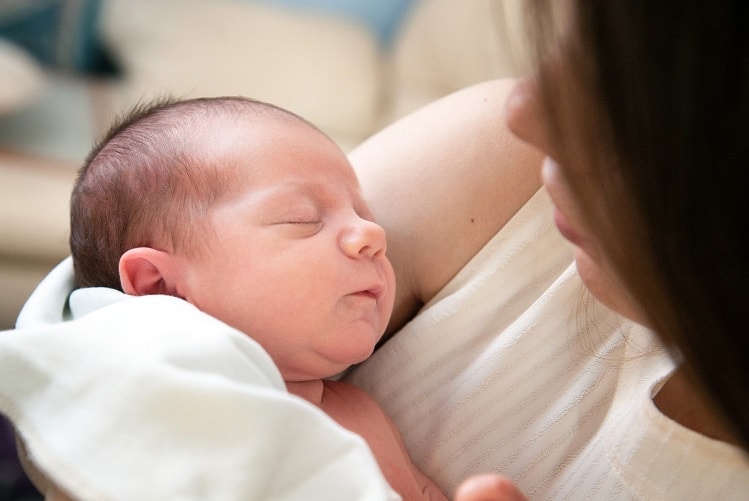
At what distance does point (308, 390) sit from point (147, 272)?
190 millimetres

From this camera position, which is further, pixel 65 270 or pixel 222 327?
pixel 65 270

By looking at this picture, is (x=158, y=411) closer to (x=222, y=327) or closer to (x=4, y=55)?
(x=222, y=327)

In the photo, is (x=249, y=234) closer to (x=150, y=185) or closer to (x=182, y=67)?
(x=150, y=185)

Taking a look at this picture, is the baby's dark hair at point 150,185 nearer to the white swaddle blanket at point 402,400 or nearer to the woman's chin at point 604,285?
the white swaddle blanket at point 402,400

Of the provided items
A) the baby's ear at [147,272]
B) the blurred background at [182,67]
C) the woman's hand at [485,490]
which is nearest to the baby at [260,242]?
the baby's ear at [147,272]

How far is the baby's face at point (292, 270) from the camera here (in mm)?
718

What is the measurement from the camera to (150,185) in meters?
0.77

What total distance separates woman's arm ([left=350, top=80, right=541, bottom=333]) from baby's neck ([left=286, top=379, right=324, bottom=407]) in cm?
14

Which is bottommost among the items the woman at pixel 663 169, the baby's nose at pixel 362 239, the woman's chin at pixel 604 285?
the baby's nose at pixel 362 239

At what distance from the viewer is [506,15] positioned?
24.0 inches

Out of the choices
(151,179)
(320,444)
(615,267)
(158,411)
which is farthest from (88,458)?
(615,267)

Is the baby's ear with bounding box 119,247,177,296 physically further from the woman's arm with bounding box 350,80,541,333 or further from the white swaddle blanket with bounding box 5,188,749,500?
the woman's arm with bounding box 350,80,541,333

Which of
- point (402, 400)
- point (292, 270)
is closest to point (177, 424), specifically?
point (292, 270)

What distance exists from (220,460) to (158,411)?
6 centimetres
